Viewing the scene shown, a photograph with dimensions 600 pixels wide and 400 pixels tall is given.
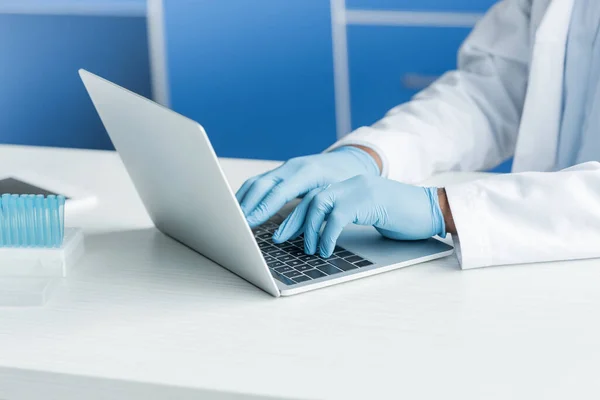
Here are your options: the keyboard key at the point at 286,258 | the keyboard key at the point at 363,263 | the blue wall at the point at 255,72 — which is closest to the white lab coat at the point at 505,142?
the keyboard key at the point at 363,263

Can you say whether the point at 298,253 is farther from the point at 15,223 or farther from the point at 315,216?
the point at 15,223

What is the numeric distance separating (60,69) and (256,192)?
2437 millimetres

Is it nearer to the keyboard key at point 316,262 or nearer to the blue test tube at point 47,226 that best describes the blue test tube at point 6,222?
the blue test tube at point 47,226

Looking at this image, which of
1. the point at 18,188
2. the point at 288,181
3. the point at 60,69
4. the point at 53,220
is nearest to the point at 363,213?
the point at 288,181

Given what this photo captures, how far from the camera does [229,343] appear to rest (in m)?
0.94

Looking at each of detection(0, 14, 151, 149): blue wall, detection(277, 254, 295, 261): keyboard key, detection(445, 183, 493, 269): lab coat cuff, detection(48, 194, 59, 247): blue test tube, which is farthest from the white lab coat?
detection(0, 14, 151, 149): blue wall

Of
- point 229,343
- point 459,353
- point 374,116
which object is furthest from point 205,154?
point 374,116

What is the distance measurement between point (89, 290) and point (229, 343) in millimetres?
256

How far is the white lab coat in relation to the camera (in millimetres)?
1184

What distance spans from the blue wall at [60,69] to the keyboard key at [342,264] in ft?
7.87

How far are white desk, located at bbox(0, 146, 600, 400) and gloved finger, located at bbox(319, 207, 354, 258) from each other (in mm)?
73

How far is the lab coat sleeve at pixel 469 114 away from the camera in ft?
5.20

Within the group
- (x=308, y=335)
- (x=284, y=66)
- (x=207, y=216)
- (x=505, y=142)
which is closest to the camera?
(x=308, y=335)

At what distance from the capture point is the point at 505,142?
1880 mm
